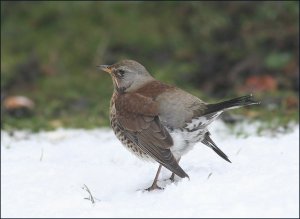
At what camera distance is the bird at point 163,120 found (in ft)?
17.0

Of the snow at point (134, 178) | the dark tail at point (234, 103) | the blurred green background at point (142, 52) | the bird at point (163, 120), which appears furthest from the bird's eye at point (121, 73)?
the blurred green background at point (142, 52)

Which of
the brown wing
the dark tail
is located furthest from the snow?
the dark tail

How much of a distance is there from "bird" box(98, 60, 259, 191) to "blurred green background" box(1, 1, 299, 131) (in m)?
2.41

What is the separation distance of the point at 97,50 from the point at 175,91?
494 centimetres

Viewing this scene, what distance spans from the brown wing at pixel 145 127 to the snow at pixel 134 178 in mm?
245

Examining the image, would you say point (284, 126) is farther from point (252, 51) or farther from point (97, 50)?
point (97, 50)

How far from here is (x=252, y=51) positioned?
9.69m

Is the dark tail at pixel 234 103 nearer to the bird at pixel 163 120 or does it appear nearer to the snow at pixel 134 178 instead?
the bird at pixel 163 120

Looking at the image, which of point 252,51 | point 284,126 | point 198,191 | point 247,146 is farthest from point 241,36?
point 198,191

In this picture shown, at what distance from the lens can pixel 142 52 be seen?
10.4 metres

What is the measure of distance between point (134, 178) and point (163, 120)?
80 centimetres

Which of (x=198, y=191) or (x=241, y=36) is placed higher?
(x=241, y=36)

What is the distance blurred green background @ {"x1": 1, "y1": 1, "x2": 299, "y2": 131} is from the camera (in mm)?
8695

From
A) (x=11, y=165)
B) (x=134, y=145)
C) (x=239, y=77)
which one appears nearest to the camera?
(x=134, y=145)
